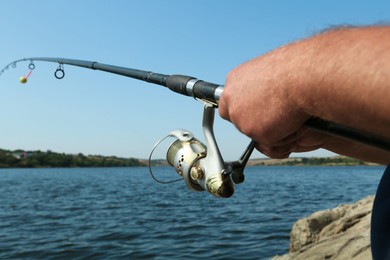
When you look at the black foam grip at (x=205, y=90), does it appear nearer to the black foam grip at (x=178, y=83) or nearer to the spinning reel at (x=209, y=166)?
the spinning reel at (x=209, y=166)

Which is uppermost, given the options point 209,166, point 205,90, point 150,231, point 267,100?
point 205,90

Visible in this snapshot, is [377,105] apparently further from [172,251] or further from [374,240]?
[172,251]

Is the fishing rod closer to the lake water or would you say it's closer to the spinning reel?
the spinning reel

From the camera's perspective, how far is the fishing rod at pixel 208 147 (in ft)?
4.37

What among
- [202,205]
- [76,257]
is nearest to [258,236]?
[76,257]

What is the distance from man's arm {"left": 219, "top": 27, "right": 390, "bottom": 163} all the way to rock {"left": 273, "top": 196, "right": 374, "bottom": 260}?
3670mm

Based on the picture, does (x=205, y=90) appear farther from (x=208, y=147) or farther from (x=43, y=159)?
(x=43, y=159)

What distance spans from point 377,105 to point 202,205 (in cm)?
1774

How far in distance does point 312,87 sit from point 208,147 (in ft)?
2.43

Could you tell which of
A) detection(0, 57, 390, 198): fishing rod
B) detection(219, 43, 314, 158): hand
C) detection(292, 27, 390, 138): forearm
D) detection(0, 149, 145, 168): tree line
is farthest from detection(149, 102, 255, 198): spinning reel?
detection(0, 149, 145, 168): tree line

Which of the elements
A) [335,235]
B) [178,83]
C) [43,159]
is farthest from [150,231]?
[43,159]

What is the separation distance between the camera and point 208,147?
1.81 meters

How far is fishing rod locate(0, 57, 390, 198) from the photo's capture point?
1.33 m

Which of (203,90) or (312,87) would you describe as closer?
(312,87)
